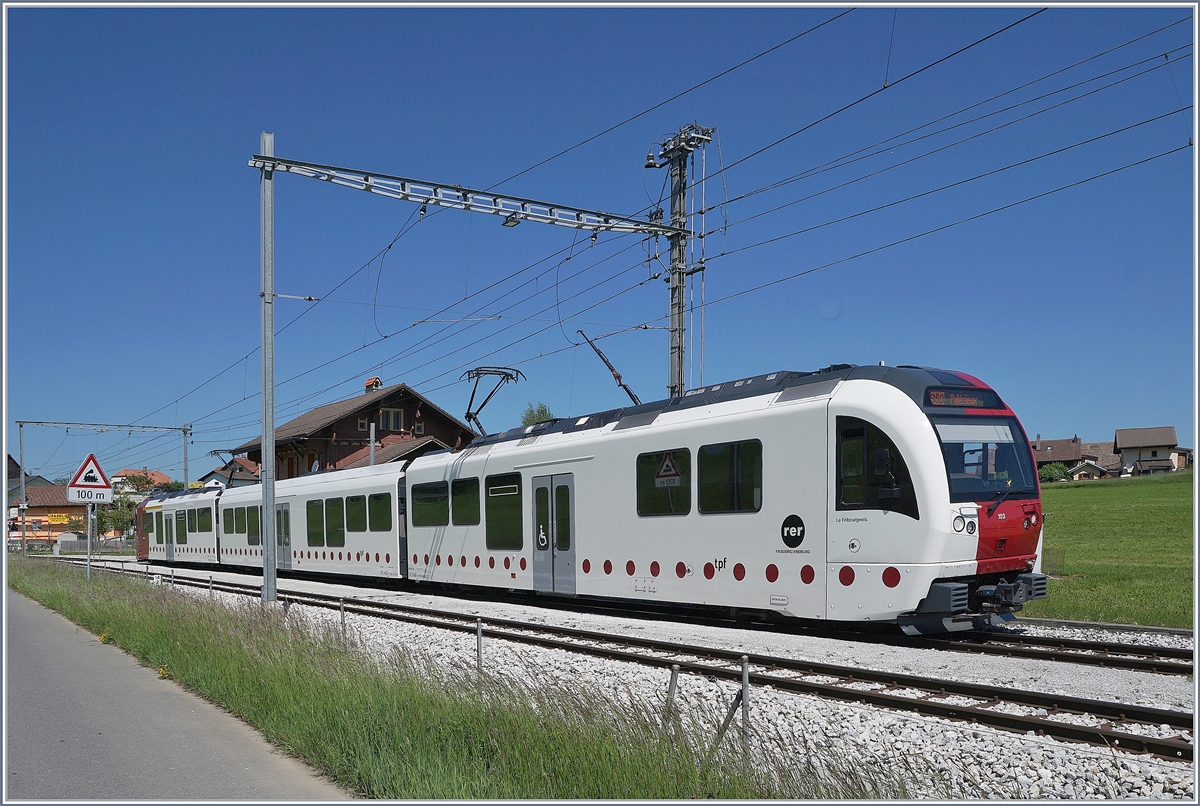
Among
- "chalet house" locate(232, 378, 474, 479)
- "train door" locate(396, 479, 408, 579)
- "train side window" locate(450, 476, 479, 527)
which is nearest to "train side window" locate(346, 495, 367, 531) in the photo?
"train door" locate(396, 479, 408, 579)

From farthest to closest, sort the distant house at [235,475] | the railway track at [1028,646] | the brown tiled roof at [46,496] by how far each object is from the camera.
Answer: the brown tiled roof at [46,496] < the distant house at [235,475] < the railway track at [1028,646]

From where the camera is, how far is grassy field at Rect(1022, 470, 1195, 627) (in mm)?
14312

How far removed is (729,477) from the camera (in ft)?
41.5

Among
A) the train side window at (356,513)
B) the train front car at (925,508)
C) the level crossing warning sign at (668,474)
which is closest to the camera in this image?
the train front car at (925,508)

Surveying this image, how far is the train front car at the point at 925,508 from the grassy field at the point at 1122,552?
11.4 feet

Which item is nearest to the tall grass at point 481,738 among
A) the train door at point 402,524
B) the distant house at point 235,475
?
the train door at point 402,524

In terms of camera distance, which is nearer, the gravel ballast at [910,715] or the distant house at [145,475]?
the gravel ballast at [910,715]

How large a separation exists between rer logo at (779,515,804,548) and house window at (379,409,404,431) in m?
41.3

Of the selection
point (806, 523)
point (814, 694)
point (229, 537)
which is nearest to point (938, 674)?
point (814, 694)

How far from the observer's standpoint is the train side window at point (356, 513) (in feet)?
75.8

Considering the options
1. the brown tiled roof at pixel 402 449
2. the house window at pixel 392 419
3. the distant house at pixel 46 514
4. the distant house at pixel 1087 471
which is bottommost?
the distant house at pixel 46 514

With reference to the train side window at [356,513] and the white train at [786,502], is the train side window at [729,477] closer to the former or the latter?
the white train at [786,502]

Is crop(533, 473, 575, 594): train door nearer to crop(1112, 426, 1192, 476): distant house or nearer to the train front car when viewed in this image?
the train front car

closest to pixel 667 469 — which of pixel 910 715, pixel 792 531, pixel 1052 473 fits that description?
pixel 792 531
